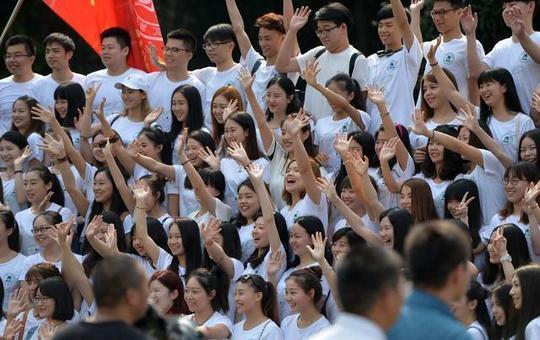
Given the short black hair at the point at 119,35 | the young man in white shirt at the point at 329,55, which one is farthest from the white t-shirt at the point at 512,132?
the short black hair at the point at 119,35

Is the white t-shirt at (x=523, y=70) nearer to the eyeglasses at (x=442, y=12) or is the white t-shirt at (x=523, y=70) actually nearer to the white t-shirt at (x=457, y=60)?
the white t-shirt at (x=457, y=60)

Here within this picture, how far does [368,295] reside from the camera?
5.08m

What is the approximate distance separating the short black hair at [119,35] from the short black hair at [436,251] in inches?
318

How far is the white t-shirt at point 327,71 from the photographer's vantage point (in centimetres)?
1167

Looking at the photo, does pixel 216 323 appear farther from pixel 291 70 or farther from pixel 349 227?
pixel 291 70

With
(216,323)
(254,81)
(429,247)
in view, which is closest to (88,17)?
(254,81)

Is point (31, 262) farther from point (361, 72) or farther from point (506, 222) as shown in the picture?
point (506, 222)

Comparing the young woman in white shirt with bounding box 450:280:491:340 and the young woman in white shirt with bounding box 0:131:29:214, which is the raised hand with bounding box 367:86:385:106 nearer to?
the young woman in white shirt with bounding box 450:280:491:340

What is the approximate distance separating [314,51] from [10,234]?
2.74 meters

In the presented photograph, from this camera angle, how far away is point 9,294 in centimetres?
1169

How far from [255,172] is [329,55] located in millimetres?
1505

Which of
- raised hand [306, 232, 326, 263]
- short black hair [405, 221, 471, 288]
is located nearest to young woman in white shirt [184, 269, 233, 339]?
raised hand [306, 232, 326, 263]

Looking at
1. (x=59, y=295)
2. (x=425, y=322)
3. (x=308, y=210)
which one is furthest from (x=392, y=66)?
(x=425, y=322)

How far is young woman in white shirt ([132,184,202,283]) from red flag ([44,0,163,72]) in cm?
256
